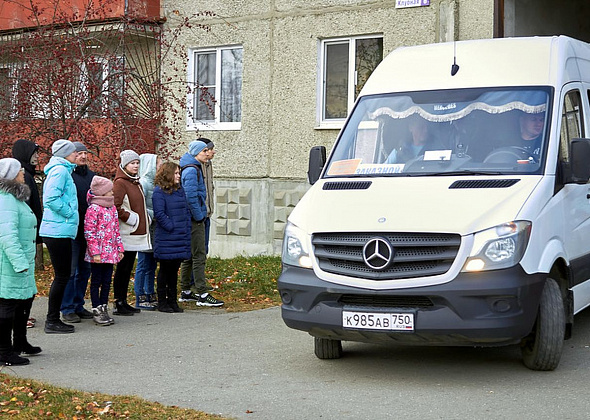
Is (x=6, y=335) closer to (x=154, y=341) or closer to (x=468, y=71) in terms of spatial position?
(x=154, y=341)

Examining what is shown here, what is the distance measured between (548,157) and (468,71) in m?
1.21

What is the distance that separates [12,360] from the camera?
25.4 feet

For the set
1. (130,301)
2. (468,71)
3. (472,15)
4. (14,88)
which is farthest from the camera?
(472,15)

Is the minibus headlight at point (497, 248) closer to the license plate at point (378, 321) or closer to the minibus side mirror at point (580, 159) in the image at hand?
A: the license plate at point (378, 321)

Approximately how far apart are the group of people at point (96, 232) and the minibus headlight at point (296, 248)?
2122mm

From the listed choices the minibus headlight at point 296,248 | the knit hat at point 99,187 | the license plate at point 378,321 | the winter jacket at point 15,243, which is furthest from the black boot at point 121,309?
the license plate at point 378,321

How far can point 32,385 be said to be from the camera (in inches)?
274

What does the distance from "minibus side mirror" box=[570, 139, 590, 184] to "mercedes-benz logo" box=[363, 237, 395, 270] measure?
167 cm

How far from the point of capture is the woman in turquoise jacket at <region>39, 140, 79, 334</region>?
28.8 feet

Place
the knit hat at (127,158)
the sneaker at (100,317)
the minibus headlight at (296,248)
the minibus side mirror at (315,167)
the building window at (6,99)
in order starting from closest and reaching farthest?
the minibus headlight at (296,248)
the minibus side mirror at (315,167)
the sneaker at (100,317)
the knit hat at (127,158)
the building window at (6,99)

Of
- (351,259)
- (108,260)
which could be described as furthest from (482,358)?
(108,260)

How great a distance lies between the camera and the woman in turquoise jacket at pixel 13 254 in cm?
757

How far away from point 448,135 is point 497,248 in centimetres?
145

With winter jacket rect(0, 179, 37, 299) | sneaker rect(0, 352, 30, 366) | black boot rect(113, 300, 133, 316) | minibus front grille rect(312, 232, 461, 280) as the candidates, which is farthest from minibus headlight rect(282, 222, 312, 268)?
black boot rect(113, 300, 133, 316)
